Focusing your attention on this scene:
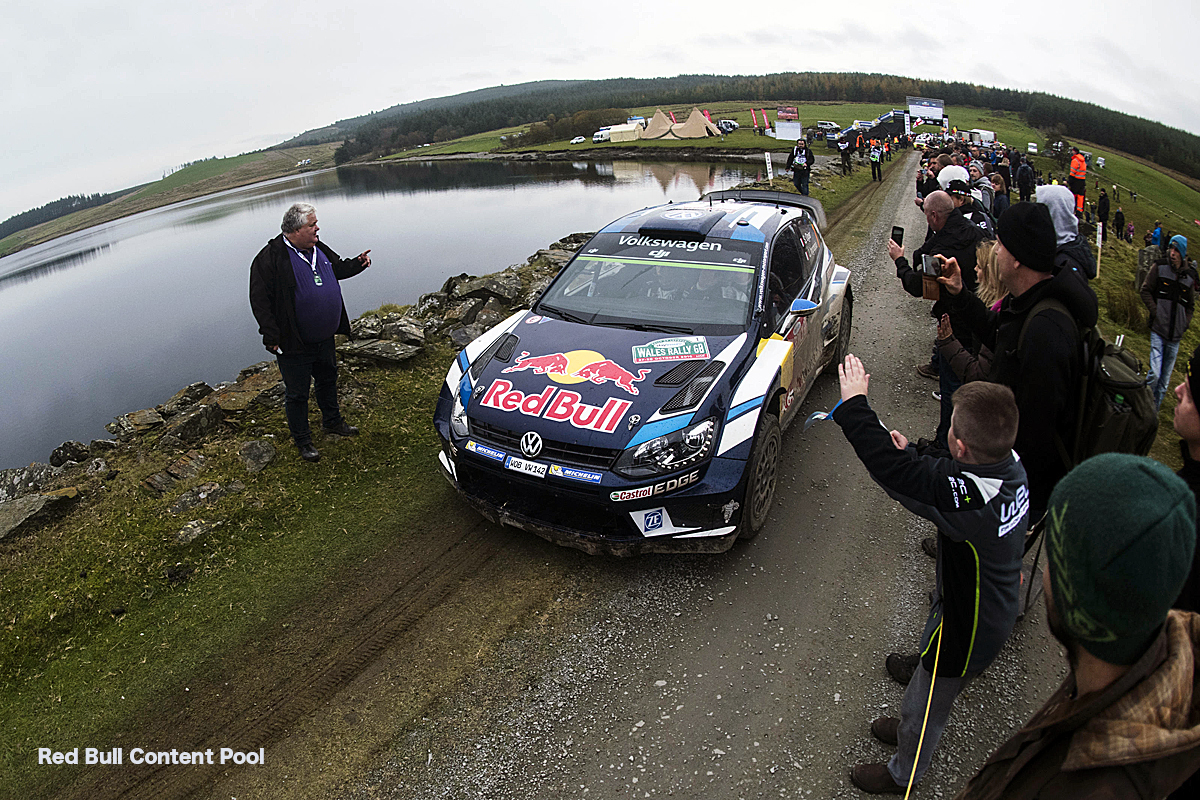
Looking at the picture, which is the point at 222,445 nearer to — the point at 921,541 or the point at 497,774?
→ the point at 497,774

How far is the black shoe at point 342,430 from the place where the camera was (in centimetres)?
576

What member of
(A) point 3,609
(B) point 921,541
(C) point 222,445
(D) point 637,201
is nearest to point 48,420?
(C) point 222,445

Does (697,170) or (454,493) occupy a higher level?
(697,170)

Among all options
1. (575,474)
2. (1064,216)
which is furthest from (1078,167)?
(575,474)

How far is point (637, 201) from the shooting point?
25000mm

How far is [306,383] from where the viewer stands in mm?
5191

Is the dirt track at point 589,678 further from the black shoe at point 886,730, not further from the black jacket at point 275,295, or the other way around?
the black jacket at point 275,295

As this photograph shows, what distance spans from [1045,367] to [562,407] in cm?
251

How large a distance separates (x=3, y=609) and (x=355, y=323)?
17.5 feet

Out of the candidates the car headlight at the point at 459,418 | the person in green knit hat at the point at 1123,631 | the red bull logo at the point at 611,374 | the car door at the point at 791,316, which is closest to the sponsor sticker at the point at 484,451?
the car headlight at the point at 459,418

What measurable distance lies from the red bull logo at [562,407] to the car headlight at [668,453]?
0.22 metres

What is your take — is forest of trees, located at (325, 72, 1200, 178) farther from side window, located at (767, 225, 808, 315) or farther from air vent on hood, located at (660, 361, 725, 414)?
air vent on hood, located at (660, 361, 725, 414)

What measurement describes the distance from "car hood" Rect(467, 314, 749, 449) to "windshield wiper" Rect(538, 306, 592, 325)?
0.15m

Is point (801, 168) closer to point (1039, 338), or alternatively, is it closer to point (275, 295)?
point (275, 295)
